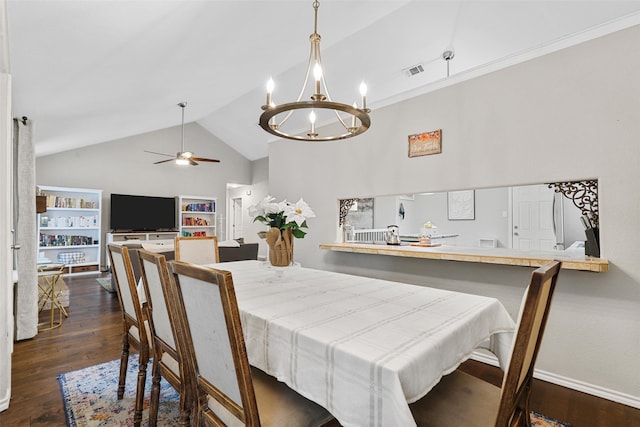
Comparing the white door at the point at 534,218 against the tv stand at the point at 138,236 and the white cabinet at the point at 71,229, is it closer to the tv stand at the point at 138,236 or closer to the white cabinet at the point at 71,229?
the tv stand at the point at 138,236

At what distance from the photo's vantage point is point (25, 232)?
112 inches

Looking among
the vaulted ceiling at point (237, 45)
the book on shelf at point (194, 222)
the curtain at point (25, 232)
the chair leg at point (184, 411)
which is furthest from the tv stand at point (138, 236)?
the chair leg at point (184, 411)

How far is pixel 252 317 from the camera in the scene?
1.30 metres

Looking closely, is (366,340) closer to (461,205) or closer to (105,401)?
(105,401)

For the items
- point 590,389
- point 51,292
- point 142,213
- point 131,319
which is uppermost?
point 142,213

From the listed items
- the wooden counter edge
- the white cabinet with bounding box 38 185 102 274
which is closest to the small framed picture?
the wooden counter edge

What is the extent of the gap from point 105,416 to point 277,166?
3.32 metres

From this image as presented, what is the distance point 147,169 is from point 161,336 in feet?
22.8

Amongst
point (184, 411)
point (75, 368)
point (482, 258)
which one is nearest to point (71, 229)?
point (75, 368)

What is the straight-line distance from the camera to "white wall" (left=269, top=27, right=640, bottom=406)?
6.46 feet

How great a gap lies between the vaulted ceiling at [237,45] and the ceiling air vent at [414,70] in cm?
5

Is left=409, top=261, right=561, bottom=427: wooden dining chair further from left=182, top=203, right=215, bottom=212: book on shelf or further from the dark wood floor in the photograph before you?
left=182, top=203, right=215, bottom=212: book on shelf

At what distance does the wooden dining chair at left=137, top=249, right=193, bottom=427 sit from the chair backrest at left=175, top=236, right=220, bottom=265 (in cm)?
124

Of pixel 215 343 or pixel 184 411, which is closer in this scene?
pixel 215 343
